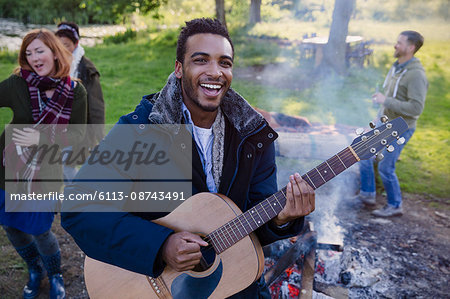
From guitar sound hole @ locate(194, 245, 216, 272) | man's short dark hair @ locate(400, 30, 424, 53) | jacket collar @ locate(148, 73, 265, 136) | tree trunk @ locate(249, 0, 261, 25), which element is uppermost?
tree trunk @ locate(249, 0, 261, 25)

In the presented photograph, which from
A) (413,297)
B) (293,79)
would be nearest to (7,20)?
(293,79)

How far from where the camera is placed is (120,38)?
16125 mm

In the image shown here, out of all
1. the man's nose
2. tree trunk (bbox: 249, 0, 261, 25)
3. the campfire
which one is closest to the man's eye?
the campfire

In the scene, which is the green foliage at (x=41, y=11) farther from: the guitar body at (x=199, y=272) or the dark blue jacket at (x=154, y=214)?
the guitar body at (x=199, y=272)

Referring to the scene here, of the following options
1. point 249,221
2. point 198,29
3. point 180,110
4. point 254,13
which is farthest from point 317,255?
point 254,13

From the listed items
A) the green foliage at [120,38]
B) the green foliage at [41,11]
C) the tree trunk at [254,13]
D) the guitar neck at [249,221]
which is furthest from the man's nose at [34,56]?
the green foliage at [41,11]

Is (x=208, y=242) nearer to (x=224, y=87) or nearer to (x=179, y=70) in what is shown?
(x=224, y=87)

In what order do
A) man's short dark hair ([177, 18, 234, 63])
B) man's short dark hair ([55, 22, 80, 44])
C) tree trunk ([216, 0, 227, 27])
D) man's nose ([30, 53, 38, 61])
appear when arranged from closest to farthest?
1. man's short dark hair ([177, 18, 234, 63])
2. man's nose ([30, 53, 38, 61])
3. man's short dark hair ([55, 22, 80, 44])
4. tree trunk ([216, 0, 227, 27])

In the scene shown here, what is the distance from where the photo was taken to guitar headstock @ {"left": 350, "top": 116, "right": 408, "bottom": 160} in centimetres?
197

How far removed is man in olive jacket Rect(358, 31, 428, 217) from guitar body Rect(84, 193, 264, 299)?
147 inches

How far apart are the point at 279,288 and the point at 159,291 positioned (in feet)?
5.04

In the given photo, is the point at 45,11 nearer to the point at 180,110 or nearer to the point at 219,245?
the point at 180,110

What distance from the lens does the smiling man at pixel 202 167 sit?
6.22ft
